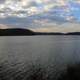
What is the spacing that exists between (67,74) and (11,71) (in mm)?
7052

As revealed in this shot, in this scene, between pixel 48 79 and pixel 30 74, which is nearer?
pixel 48 79

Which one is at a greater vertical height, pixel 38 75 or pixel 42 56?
pixel 38 75

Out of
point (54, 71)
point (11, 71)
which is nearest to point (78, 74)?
point (54, 71)

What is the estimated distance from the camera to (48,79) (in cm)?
2581

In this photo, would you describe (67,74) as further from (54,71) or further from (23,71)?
(23,71)

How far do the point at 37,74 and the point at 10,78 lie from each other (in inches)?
114

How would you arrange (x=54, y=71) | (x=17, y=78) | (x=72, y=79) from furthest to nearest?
(x=54, y=71) < (x=17, y=78) < (x=72, y=79)

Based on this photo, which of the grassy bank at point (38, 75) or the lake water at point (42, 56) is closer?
the grassy bank at point (38, 75)

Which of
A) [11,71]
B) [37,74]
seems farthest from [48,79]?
[11,71]

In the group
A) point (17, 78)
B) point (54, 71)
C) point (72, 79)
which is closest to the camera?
point (72, 79)

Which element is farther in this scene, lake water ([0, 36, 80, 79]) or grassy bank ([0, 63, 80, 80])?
lake water ([0, 36, 80, 79])

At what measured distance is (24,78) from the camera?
2689 centimetres

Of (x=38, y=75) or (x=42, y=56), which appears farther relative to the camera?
(x=42, y=56)

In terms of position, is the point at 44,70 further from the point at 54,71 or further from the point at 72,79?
the point at 72,79
